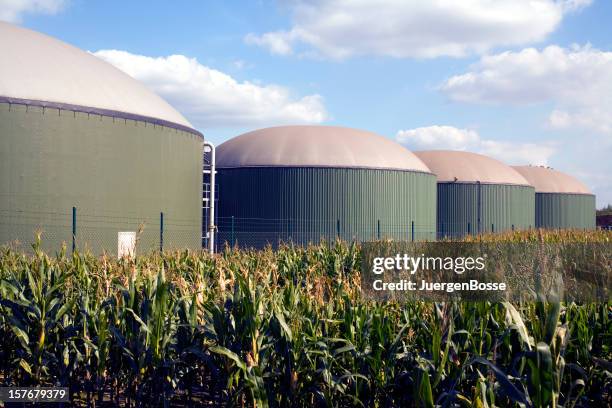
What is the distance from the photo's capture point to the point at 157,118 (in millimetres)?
21500

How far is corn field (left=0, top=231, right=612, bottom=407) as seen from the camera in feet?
18.0

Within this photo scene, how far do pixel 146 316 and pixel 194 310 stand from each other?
447 millimetres

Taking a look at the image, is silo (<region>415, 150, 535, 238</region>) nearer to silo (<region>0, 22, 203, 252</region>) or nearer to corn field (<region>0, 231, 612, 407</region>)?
silo (<region>0, 22, 203, 252</region>)

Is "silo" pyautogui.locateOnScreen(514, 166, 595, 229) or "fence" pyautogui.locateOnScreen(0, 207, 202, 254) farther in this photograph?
"silo" pyautogui.locateOnScreen(514, 166, 595, 229)

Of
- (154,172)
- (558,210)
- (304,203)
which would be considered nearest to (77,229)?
(154,172)

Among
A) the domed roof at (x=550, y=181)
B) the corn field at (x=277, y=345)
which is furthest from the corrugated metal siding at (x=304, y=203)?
the domed roof at (x=550, y=181)

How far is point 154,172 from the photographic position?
21062 mm

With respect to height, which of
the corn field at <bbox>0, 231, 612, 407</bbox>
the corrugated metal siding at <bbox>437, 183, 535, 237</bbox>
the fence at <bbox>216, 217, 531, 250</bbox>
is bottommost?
the corn field at <bbox>0, 231, 612, 407</bbox>

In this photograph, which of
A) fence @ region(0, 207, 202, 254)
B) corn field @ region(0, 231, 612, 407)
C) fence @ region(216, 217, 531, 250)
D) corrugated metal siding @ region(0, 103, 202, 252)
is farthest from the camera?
fence @ region(216, 217, 531, 250)

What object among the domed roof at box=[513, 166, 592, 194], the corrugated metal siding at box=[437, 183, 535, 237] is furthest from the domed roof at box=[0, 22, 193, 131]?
the domed roof at box=[513, 166, 592, 194]

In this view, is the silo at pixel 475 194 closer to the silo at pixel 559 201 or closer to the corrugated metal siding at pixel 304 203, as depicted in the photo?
the silo at pixel 559 201

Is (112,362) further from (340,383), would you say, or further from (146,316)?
(340,383)

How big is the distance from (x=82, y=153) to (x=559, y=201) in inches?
1628

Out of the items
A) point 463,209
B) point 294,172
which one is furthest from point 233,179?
point 463,209
